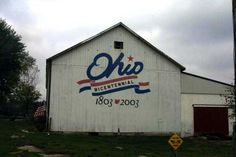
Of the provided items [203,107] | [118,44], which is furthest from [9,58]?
[203,107]

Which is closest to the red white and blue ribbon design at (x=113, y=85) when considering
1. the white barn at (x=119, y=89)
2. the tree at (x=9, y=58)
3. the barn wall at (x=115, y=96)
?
the white barn at (x=119, y=89)

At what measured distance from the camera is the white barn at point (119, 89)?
113ft

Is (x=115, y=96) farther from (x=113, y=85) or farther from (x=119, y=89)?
(x=113, y=85)

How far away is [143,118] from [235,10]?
88.4 feet

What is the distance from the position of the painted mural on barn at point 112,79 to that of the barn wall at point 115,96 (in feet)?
0.76

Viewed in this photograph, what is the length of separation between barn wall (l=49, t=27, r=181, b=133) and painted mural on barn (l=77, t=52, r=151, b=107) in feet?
0.76

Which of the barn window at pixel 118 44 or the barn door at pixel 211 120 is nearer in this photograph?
the barn window at pixel 118 44

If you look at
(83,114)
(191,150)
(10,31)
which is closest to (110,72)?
(83,114)

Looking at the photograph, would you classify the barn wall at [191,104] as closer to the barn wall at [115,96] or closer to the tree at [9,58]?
the barn wall at [115,96]

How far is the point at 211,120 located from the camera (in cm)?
3894

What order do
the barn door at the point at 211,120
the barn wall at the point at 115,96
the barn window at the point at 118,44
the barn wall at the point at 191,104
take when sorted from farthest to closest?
1. the barn door at the point at 211,120
2. the barn wall at the point at 191,104
3. the barn window at the point at 118,44
4. the barn wall at the point at 115,96

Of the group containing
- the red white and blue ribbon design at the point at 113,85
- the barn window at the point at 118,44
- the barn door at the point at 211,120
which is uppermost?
the barn window at the point at 118,44

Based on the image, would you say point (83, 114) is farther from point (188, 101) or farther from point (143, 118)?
point (188, 101)

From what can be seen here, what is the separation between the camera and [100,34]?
36.0 meters
